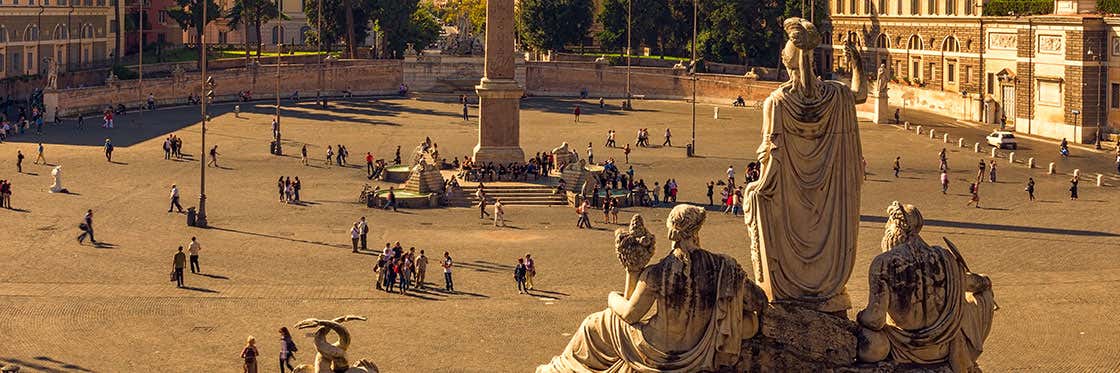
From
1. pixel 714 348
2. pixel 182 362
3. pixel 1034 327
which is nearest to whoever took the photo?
pixel 714 348

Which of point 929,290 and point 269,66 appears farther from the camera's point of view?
point 269,66

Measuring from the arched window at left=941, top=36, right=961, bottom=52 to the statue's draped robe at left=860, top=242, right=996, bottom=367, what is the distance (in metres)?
84.0

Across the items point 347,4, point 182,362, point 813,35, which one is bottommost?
point 182,362

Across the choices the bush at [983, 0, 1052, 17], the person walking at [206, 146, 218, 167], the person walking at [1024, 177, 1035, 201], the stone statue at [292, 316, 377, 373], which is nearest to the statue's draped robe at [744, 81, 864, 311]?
the stone statue at [292, 316, 377, 373]

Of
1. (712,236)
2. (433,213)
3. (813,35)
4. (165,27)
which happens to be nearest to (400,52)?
(165,27)

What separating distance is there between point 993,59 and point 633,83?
917 inches

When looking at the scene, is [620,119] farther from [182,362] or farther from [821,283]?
[821,283]

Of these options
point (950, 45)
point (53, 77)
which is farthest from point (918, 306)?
point (950, 45)

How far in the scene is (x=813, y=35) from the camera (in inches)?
745

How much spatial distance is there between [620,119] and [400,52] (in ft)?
82.8

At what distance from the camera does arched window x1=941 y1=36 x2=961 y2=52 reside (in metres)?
99.2

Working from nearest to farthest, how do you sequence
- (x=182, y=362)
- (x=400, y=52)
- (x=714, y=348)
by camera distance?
(x=714, y=348)
(x=182, y=362)
(x=400, y=52)

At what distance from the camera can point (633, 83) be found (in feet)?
355

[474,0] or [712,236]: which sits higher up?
[474,0]
